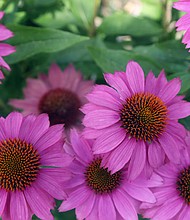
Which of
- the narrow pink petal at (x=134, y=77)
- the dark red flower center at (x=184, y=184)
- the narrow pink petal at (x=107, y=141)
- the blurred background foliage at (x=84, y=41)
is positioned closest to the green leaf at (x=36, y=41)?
the blurred background foliage at (x=84, y=41)

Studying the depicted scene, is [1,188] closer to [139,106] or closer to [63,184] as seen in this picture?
[63,184]

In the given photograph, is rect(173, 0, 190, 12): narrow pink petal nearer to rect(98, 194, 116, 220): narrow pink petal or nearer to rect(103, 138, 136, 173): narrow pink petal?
rect(103, 138, 136, 173): narrow pink petal

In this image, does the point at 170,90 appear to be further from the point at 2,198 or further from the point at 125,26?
the point at 125,26

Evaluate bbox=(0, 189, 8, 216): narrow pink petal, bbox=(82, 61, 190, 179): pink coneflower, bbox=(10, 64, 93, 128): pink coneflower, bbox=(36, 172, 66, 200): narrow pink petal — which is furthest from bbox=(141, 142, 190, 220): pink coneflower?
bbox=(10, 64, 93, 128): pink coneflower

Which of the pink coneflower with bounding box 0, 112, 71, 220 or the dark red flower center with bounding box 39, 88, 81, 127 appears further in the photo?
the dark red flower center with bounding box 39, 88, 81, 127

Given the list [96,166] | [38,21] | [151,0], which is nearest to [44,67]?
[38,21]
